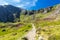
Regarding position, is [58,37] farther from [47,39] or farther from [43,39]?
[43,39]

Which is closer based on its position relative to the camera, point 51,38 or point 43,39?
point 51,38

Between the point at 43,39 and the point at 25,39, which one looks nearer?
the point at 43,39

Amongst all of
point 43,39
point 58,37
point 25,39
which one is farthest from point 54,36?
point 25,39

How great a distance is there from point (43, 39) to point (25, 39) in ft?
60.3

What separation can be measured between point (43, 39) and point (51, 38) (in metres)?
4.72

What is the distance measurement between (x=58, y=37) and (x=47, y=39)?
264 centimetres

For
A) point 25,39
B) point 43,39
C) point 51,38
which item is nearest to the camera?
point 51,38

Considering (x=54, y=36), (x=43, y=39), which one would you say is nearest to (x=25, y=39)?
(x=43, y=39)

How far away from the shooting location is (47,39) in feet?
124

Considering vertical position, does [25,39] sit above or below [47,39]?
below

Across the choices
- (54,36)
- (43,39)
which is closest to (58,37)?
(54,36)

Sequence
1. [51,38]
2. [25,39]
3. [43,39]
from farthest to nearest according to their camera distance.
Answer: [25,39] < [43,39] < [51,38]

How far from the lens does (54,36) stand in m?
36.6

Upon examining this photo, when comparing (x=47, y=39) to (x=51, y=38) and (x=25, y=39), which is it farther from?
(x=25, y=39)
